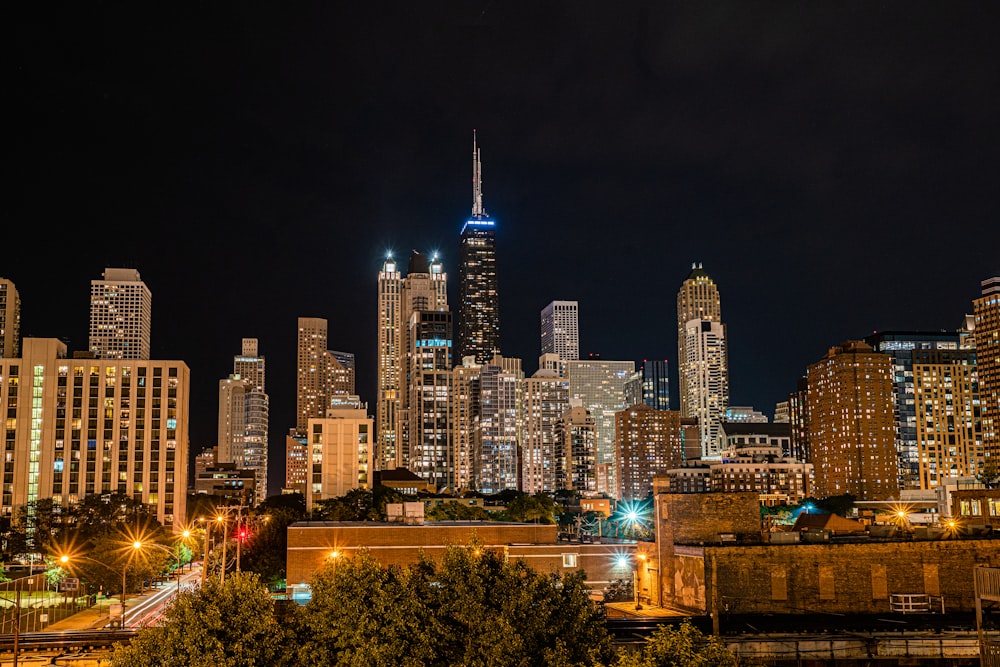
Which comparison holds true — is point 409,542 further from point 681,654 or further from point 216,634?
point 681,654

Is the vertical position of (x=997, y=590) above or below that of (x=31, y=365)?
below

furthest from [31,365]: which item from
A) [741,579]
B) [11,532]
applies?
[741,579]

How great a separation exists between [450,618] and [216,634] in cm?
863

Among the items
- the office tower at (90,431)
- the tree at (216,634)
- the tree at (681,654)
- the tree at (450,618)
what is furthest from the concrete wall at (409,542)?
the office tower at (90,431)

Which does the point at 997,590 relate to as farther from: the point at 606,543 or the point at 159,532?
the point at 159,532

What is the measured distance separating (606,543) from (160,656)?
3151 inches

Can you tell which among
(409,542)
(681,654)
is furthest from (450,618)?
(409,542)

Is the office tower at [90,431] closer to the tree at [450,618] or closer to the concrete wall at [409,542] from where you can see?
the concrete wall at [409,542]

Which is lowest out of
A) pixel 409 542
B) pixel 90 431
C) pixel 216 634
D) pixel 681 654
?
pixel 409 542

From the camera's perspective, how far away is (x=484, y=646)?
1390 inches

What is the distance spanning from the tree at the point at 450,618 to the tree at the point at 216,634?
1.54 m

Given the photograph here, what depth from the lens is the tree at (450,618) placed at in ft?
116

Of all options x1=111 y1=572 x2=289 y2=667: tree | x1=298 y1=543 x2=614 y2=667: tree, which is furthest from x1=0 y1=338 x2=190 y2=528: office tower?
x1=298 y1=543 x2=614 y2=667: tree

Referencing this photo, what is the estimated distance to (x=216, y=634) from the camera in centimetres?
3500
